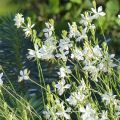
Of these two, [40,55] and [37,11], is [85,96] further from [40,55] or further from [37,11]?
[37,11]

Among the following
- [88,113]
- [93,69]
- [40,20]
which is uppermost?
[40,20]

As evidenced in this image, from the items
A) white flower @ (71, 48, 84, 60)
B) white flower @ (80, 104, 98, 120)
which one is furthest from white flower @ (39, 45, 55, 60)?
→ white flower @ (80, 104, 98, 120)

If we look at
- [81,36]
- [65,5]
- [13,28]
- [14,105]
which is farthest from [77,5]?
[81,36]

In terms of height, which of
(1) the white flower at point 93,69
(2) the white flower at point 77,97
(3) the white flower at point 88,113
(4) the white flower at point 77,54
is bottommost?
(3) the white flower at point 88,113

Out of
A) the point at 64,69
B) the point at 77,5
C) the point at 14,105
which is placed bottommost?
the point at 14,105

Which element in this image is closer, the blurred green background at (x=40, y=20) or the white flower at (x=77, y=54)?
the white flower at (x=77, y=54)

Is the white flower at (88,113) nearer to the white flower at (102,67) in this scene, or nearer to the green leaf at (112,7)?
the white flower at (102,67)

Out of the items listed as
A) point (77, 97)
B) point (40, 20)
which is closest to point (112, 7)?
point (40, 20)

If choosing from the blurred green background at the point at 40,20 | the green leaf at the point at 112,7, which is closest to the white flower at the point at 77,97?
the blurred green background at the point at 40,20

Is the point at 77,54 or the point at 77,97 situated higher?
the point at 77,54

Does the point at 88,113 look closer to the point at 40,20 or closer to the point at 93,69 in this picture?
the point at 93,69

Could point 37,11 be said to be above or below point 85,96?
above
